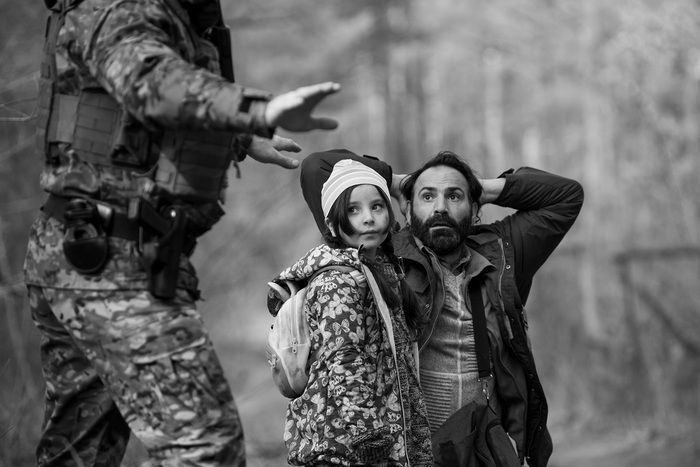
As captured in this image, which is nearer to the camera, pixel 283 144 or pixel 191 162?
pixel 191 162

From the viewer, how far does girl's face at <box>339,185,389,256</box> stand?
4145mm

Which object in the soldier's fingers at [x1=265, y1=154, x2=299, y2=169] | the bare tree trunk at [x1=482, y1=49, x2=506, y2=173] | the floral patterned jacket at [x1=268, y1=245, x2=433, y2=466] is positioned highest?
the bare tree trunk at [x1=482, y1=49, x2=506, y2=173]

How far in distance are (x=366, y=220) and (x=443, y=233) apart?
32.0 inches

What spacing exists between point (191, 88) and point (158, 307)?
0.70 m

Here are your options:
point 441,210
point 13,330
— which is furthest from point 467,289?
point 13,330

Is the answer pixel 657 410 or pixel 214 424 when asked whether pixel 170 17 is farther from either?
pixel 657 410

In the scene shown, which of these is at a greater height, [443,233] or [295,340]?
[443,233]

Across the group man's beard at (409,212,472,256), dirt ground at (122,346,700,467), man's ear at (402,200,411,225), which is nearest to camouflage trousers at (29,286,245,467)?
man's beard at (409,212,472,256)

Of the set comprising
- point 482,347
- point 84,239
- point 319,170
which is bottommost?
point 482,347

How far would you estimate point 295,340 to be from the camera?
4.01m

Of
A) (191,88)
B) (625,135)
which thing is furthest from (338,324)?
(625,135)

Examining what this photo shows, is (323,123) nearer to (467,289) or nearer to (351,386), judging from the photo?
(351,386)

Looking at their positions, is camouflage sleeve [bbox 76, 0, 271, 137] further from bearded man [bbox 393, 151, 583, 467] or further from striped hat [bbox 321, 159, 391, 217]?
bearded man [bbox 393, 151, 583, 467]

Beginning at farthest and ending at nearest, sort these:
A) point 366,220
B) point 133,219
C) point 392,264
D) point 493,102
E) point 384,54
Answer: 1. point 493,102
2. point 384,54
3. point 392,264
4. point 366,220
5. point 133,219
